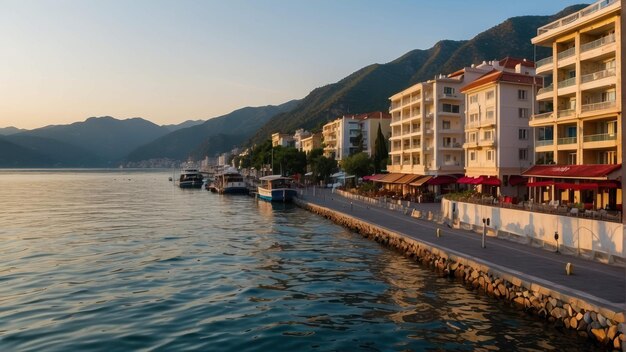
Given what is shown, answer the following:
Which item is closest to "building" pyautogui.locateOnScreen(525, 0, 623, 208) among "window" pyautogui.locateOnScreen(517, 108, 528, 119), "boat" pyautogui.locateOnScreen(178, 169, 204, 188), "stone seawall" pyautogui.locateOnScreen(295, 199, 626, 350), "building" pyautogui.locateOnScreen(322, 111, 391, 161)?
"window" pyautogui.locateOnScreen(517, 108, 528, 119)

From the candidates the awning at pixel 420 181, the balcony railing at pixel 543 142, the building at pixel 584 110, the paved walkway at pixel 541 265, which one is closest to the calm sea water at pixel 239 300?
the paved walkway at pixel 541 265

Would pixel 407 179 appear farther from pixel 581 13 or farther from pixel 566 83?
pixel 581 13

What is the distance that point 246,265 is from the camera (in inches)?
1058

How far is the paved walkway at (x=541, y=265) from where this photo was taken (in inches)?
600

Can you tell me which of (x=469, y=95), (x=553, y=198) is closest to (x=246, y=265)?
(x=553, y=198)

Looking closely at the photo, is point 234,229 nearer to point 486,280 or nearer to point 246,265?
point 246,265

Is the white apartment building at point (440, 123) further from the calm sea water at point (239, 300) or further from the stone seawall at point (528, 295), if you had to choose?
the stone seawall at point (528, 295)

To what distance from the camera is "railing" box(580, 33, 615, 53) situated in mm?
36469

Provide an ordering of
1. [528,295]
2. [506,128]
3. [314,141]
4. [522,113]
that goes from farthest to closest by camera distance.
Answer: [314,141] < [522,113] < [506,128] < [528,295]

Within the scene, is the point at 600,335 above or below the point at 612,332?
below

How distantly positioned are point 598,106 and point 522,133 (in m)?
15.4

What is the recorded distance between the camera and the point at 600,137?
121 ft

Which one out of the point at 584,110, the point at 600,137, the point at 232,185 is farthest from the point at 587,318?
the point at 232,185

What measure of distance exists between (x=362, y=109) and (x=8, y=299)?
181 m
